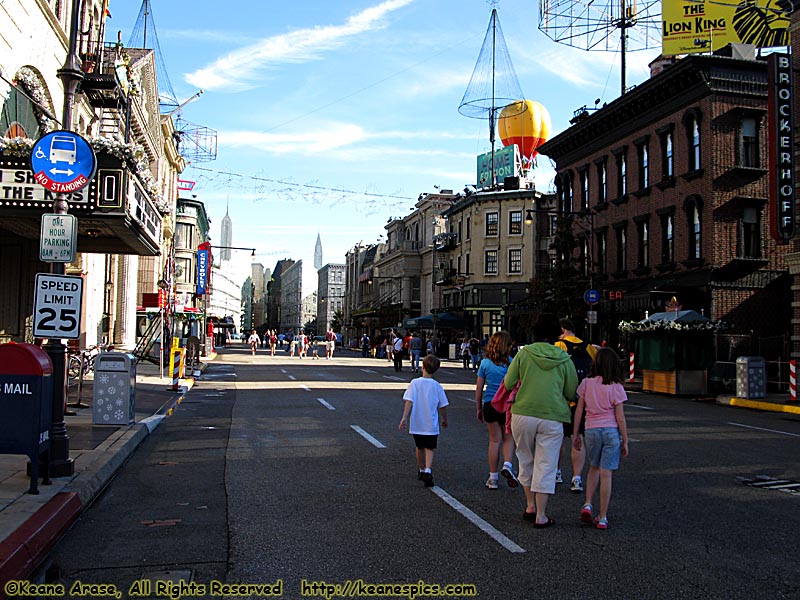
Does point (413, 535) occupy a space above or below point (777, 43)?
below

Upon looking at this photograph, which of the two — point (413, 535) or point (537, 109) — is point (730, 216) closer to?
point (413, 535)

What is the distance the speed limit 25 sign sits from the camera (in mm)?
8297

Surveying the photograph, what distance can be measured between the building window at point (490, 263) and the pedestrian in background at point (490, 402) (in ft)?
171

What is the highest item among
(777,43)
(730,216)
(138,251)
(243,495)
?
(777,43)

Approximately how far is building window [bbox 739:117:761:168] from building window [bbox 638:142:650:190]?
525 centimetres

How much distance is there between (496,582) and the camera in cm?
514

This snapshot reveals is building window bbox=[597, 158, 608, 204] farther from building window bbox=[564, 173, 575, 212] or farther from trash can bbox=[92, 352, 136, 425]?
trash can bbox=[92, 352, 136, 425]

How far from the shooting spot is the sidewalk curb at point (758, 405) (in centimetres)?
1888

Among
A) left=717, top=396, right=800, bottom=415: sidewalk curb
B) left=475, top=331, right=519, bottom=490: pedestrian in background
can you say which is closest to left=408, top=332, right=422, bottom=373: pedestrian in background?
left=717, top=396, right=800, bottom=415: sidewalk curb

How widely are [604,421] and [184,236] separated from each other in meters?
70.7

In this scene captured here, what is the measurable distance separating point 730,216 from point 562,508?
24804 mm

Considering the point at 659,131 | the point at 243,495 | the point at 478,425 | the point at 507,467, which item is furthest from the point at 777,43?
the point at 243,495

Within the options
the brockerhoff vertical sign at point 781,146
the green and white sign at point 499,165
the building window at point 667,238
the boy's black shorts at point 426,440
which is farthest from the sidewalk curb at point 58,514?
the green and white sign at point 499,165

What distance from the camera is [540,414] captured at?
6.62 m
